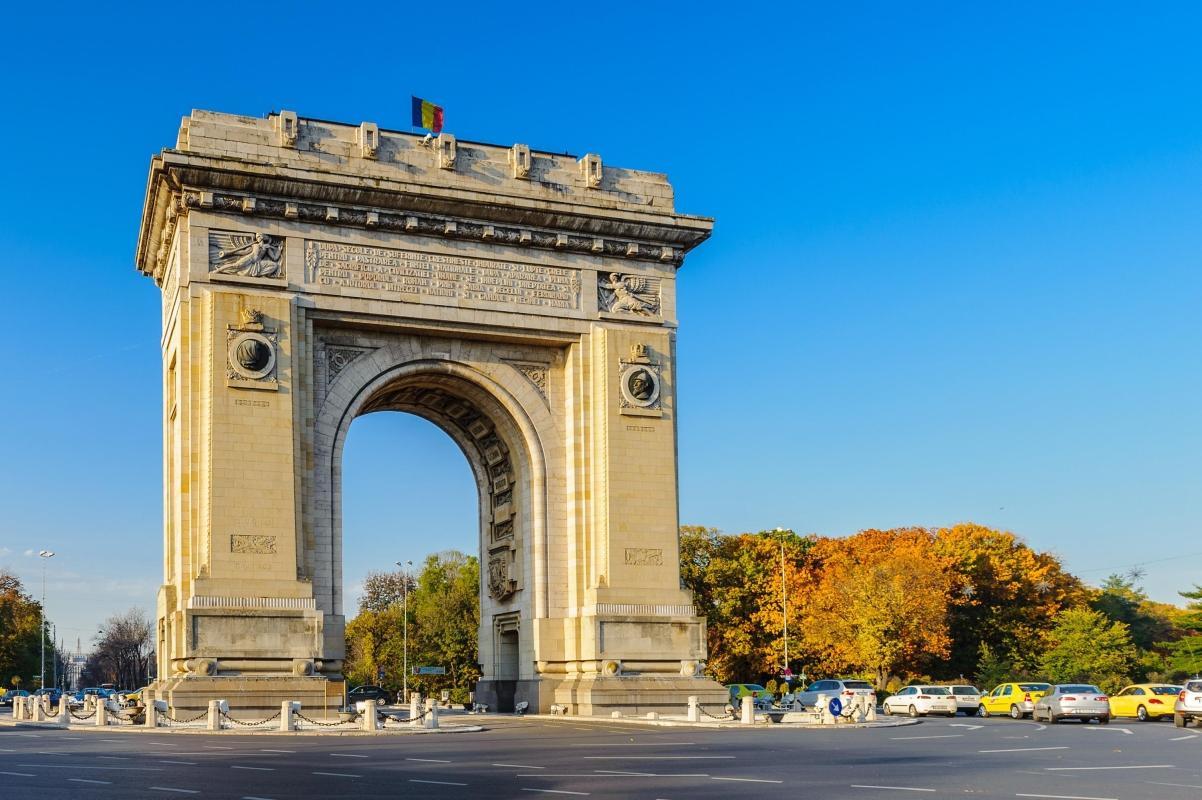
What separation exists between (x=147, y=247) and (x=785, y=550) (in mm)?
44831

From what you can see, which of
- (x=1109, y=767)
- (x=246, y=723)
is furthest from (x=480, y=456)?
(x=1109, y=767)

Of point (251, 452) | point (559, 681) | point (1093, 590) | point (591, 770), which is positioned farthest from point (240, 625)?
point (1093, 590)

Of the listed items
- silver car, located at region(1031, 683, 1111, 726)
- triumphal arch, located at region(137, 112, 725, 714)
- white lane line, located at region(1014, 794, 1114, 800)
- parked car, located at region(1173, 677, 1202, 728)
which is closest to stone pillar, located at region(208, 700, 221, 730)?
triumphal arch, located at region(137, 112, 725, 714)

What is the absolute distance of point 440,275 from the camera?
40.1 meters

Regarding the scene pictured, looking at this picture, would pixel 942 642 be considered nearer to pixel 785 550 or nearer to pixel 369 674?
pixel 785 550

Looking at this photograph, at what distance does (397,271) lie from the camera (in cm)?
3959

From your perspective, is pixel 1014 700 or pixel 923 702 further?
pixel 923 702

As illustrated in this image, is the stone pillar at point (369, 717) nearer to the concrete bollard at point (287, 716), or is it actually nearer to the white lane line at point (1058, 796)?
the concrete bollard at point (287, 716)

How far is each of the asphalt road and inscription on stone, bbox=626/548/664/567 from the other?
820 cm

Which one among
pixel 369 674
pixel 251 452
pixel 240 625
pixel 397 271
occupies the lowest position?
pixel 369 674

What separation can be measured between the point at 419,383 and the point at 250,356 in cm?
637

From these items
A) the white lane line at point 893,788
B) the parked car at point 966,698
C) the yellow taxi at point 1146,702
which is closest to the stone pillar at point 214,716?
the white lane line at point 893,788

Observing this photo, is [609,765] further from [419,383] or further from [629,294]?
[629,294]

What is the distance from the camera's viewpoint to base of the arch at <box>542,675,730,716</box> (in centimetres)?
3866
